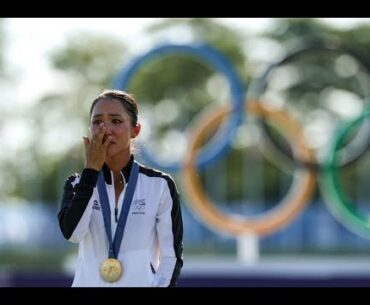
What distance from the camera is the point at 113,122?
14.6 ft

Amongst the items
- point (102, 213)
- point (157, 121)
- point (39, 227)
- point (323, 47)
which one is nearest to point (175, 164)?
point (323, 47)

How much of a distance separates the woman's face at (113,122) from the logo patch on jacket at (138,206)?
20cm

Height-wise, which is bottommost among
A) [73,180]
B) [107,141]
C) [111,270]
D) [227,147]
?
[111,270]

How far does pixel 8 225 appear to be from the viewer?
29562 millimetres

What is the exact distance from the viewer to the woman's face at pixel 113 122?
4.42 m

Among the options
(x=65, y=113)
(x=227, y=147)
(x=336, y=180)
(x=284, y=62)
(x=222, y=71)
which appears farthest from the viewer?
(x=65, y=113)

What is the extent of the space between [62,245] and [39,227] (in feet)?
3.30

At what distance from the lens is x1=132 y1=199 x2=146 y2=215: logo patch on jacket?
14.5 feet

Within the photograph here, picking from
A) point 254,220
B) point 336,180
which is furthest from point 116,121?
point 254,220

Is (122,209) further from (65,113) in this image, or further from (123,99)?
(65,113)

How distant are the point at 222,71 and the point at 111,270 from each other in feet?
42.9

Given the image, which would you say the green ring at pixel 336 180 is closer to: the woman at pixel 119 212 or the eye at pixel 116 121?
the woman at pixel 119 212

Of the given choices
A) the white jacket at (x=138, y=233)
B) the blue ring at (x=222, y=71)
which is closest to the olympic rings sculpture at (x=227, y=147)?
the blue ring at (x=222, y=71)
